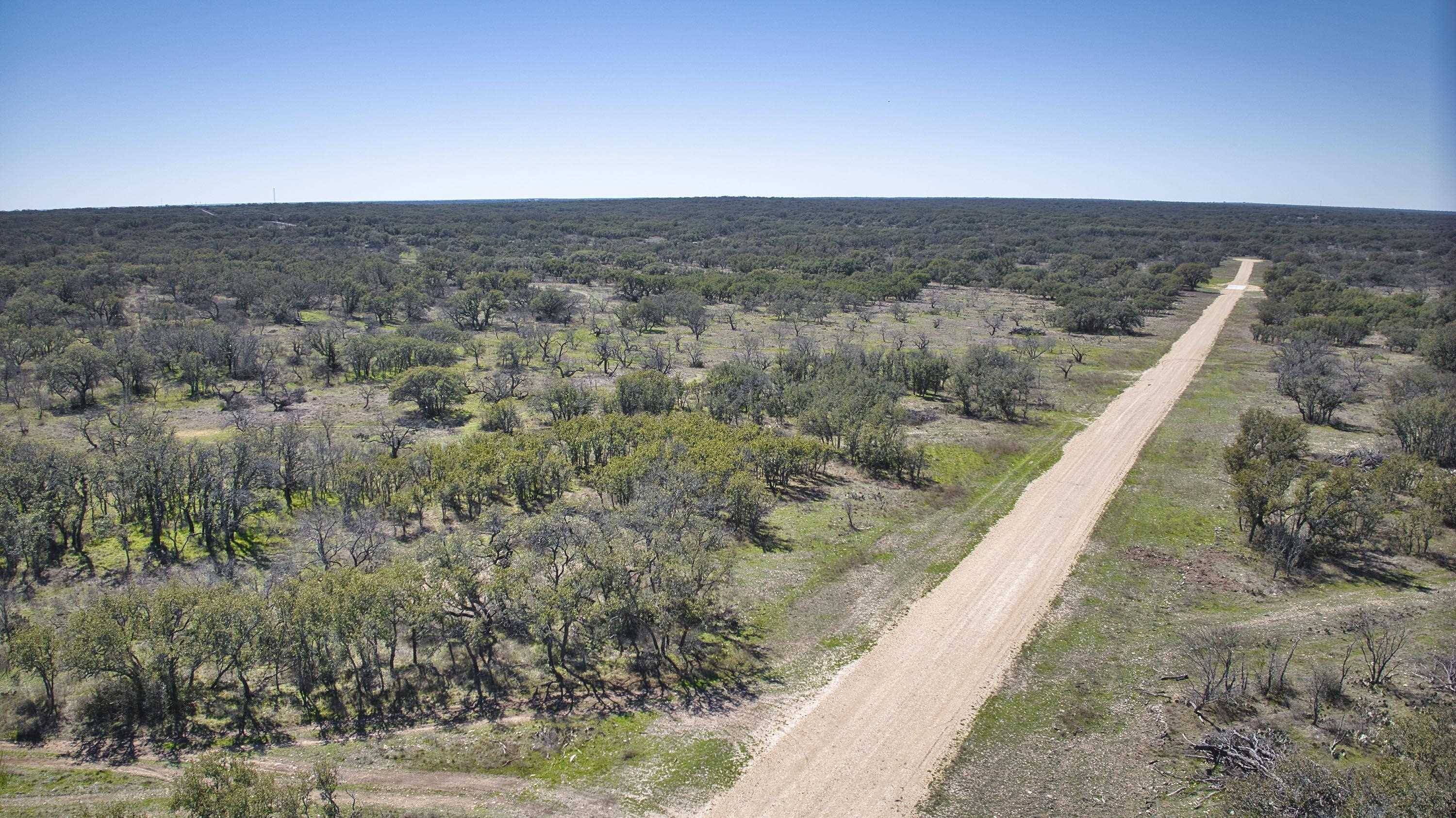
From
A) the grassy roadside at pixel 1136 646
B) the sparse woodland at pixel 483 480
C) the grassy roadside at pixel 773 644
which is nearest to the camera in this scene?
the grassy roadside at pixel 1136 646

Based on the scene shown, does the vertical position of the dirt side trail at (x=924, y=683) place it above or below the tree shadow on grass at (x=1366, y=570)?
below

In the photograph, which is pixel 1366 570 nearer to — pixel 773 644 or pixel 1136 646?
pixel 1136 646

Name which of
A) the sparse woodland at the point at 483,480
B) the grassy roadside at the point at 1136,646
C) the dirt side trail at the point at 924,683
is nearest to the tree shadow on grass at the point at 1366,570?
the grassy roadside at the point at 1136,646

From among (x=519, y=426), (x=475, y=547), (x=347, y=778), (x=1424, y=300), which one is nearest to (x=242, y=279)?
(x=519, y=426)

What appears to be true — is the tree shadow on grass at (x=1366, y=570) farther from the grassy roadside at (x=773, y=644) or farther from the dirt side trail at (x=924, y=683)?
the grassy roadside at (x=773, y=644)

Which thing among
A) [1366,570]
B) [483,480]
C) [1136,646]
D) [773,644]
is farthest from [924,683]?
[483,480]

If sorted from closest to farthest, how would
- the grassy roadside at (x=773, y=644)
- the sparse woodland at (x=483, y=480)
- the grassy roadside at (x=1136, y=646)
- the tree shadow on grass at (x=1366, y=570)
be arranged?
the grassy roadside at (x=1136, y=646), the grassy roadside at (x=773, y=644), the sparse woodland at (x=483, y=480), the tree shadow on grass at (x=1366, y=570)

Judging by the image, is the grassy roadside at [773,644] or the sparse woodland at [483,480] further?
the sparse woodland at [483,480]
